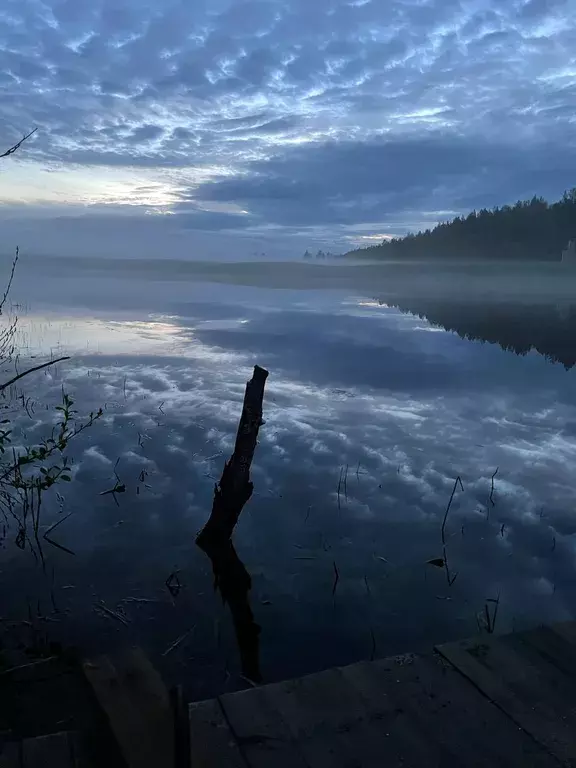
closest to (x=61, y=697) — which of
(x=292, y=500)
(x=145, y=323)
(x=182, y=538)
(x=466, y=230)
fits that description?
(x=182, y=538)

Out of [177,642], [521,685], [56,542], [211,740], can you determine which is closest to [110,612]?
[177,642]

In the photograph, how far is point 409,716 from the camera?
4379 millimetres

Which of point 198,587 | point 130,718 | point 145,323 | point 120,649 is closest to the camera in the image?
point 130,718

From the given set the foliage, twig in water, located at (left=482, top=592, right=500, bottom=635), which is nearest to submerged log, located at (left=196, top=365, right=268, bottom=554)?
the foliage

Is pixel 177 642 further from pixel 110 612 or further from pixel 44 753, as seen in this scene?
pixel 44 753

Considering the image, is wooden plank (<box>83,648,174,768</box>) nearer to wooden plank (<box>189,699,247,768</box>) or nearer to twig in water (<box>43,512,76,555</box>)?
wooden plank (<box>189,699,247,768</box>)

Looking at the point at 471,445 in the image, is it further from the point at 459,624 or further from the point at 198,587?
the point at 198,587

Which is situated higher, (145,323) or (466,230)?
(466,230)

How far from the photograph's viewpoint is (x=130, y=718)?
15.5ft

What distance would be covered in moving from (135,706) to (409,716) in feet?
7.35

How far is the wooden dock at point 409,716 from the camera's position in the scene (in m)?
4.01

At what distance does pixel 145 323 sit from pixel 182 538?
27.0 m

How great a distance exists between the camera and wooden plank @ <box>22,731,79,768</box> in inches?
156

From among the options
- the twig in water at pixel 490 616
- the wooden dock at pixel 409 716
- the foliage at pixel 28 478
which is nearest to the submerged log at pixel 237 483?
the foliage at pixel 28 478
